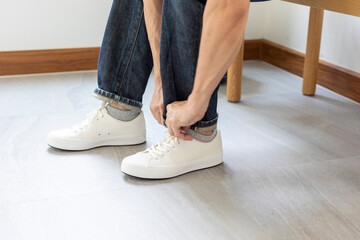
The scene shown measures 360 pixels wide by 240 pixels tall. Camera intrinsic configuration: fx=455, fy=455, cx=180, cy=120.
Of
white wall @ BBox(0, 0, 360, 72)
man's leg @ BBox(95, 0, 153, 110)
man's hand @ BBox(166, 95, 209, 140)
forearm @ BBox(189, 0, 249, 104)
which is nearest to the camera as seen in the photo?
forearm @ BBox(189, 0, 249, 104)

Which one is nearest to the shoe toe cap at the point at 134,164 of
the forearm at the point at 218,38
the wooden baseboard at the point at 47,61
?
the forearm at the point at 218,38

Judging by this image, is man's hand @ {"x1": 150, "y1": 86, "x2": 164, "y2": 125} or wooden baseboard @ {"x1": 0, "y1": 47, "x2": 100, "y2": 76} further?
wooden baseboard @ {"x1": 0, "y1": 47, "x2": 100, "y2": 76}

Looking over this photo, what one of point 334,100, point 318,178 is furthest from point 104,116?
point 334,100

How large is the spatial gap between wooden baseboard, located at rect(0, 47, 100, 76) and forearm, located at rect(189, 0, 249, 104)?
1189 mm

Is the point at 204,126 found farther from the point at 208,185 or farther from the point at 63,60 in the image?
the point at 63,60

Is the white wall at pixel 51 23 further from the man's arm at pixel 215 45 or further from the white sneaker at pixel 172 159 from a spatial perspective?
the man's arm at pixel 215 45

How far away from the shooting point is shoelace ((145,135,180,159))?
3.45 feet

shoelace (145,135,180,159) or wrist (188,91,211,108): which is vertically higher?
wrist (188,91,211,108)

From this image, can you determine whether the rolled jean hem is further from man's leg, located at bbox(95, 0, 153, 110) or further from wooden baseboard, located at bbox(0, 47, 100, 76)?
wooden baseboard, located at bbox(0, 47, 100, 76)

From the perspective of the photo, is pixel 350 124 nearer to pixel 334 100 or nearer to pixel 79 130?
pixel 334 100

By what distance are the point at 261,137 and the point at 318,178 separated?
0.91 ft

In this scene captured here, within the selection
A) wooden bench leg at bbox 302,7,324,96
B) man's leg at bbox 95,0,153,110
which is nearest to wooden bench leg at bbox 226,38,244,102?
wooden bench leg at bbox 302,7,324,96

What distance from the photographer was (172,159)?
1.05 meters

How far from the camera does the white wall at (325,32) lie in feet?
5.25
